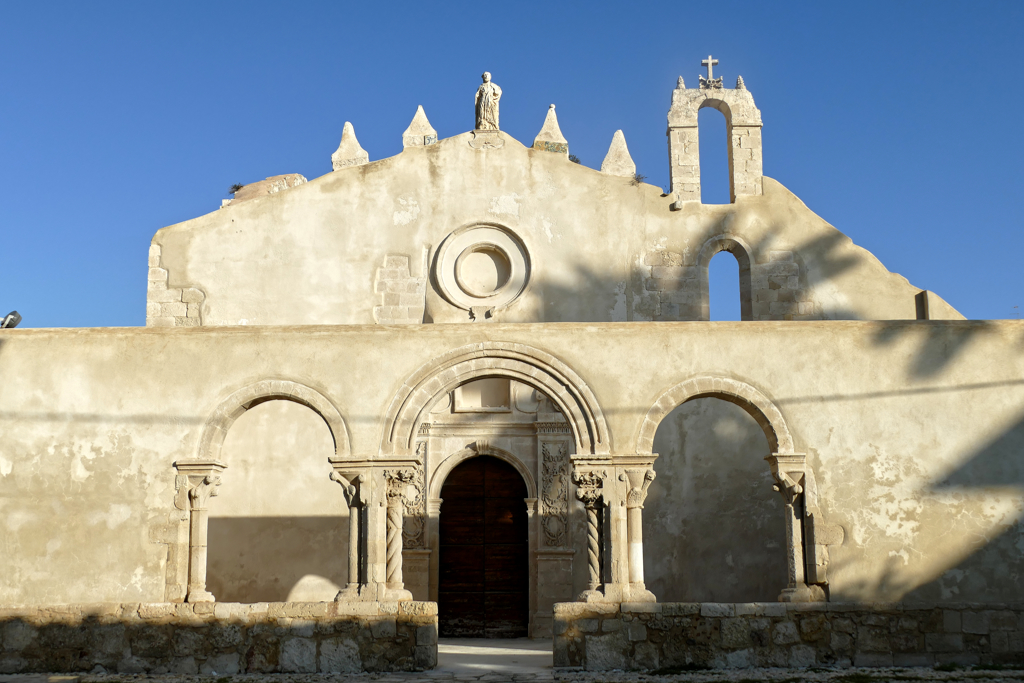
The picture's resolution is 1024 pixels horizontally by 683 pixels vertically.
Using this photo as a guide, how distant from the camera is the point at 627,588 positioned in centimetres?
1097

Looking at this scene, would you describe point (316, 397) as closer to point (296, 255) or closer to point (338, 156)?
point (296, 255)

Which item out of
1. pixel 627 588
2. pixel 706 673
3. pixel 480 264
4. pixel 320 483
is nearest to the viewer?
pixel 706 673

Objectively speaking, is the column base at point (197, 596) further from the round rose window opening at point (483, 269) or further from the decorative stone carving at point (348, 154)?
the decorative stone carving at point (348, 154)

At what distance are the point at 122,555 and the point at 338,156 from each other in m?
7.64

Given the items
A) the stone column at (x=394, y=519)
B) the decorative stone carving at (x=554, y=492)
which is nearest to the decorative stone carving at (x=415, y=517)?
the decorative stone carving at (x=554, y=492)

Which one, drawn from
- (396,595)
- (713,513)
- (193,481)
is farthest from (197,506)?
(713,513)

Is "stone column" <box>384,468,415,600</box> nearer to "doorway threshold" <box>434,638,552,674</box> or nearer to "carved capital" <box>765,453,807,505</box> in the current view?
"doorway threshold" <box>434,638,552,674</box>

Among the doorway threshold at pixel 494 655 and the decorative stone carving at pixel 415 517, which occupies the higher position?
the decorative stone carving at pixel 415 517

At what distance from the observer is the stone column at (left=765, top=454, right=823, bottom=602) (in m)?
11.1

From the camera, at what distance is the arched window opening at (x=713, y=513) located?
14469 millimetres

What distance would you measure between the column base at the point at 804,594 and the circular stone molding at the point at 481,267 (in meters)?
6.47

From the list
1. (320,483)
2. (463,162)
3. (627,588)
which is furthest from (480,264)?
(627,588)

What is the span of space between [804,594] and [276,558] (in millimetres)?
7462

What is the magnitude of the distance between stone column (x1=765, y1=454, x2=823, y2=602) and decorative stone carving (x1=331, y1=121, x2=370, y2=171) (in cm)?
846
